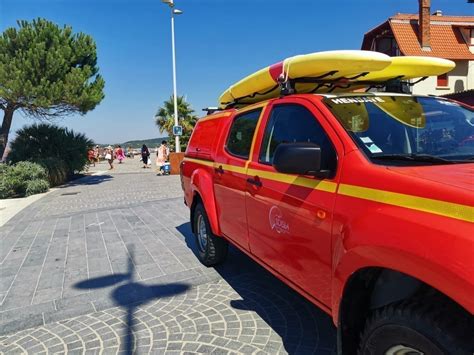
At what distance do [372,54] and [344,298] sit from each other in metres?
1.77

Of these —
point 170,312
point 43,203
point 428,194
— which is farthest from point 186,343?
point 43,203

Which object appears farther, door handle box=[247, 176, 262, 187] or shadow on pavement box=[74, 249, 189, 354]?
shadow on pavement box=[74, 249, 189, 354]

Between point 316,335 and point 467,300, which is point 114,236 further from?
point 467,300

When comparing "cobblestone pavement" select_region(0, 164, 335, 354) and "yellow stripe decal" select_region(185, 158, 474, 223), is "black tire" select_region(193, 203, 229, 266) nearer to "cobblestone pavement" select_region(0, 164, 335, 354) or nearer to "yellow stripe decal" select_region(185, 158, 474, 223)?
"cobblestone pavement" select_region(0, 164, 335, 354)

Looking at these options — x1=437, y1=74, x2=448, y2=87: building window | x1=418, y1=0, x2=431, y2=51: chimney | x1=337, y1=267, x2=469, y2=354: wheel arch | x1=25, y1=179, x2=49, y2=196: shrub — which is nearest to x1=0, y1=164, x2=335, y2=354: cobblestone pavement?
x1=337, y1=267, x2=469, y2=354: wheel arch

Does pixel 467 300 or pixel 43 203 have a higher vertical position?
pixel 467 300

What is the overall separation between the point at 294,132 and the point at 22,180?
12.3 metres

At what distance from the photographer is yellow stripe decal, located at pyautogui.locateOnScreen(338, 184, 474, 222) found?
157 centimetres

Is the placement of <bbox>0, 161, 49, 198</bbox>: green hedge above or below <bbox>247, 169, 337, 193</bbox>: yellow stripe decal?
below

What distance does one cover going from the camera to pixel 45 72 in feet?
44.9

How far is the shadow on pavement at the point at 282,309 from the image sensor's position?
308 centimetres

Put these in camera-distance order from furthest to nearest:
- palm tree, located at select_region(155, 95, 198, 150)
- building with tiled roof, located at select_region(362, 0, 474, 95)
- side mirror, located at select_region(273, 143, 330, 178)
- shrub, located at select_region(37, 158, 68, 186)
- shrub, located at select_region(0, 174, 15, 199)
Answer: palm tree, located at select_region(155, 95, 198, 150) < building with tiled roof, located at select_region(362, 0, 474, 95) < shrub, located at select_region(37, 158, 68, 186) < shrub, located at select_region(0, 174, 15, 199) < side mirror, located at select_region(273, 143, 330, 178)

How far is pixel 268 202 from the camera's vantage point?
3082mm

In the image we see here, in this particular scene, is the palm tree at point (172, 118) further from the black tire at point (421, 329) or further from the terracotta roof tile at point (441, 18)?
the black tire at point (421, 329)
